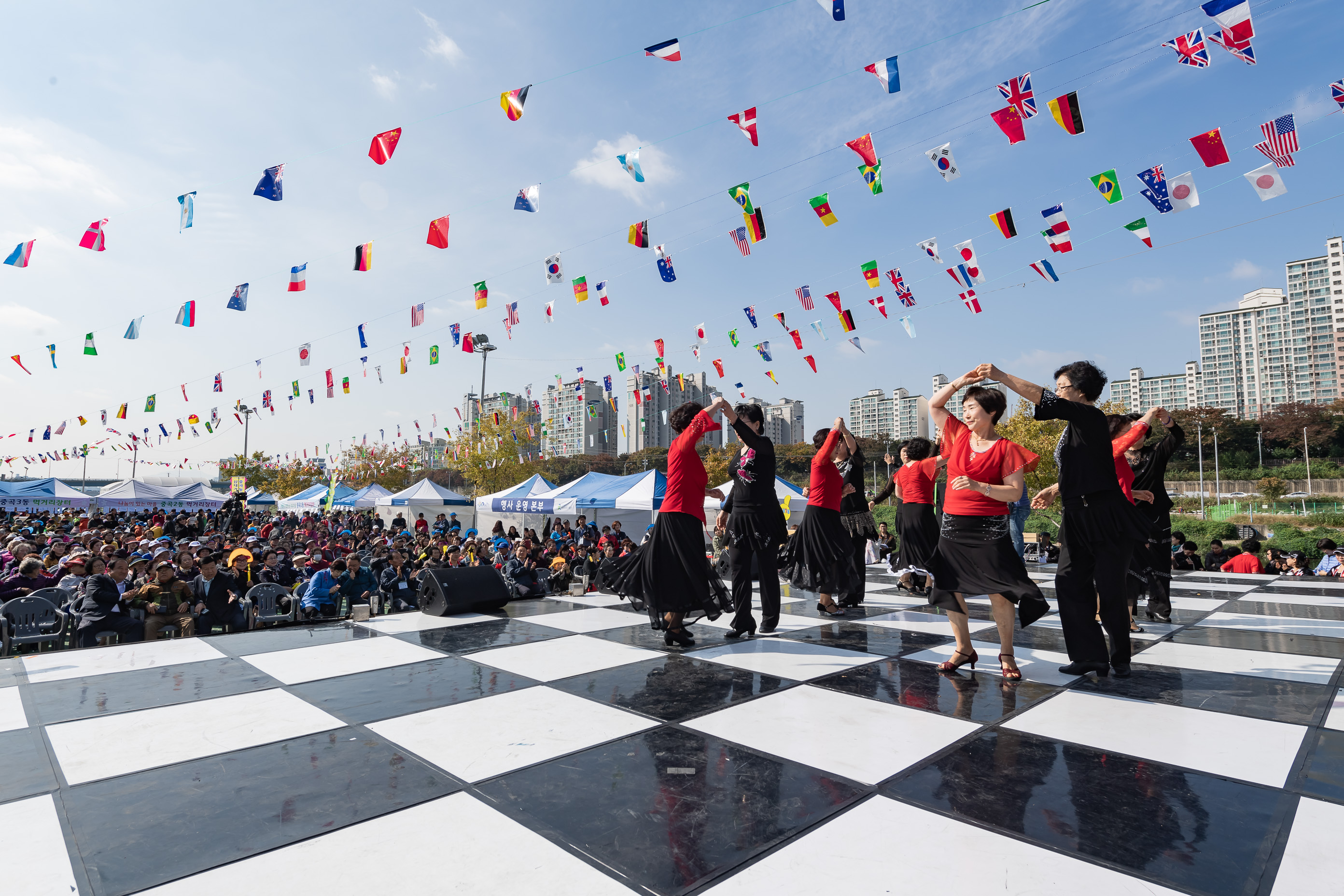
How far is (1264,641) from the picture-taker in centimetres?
467

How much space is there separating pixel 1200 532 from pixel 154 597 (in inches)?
1045

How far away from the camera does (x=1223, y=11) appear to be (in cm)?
641

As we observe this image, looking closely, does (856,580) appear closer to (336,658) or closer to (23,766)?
(336,658)

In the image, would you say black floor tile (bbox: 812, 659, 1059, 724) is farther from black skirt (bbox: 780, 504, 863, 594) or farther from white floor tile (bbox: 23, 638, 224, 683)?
white floor tile (bbox: 23, 638, 224, 683)

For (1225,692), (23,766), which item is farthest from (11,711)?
(1225,692)

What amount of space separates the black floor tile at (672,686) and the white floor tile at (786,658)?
0.40 ft

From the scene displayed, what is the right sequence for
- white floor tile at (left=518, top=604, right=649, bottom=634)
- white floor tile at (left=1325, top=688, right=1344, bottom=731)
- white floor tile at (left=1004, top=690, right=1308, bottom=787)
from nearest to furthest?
1. white floor tile at (left=1004, top=690, right=1308, bottom=787)
2. white floor tile at (left=1325, top=688, right=1344, bottom=731)
3. white floor tile at (left=518, top=604, right=649, bottom=634)

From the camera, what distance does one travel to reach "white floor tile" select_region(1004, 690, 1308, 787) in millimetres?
2439

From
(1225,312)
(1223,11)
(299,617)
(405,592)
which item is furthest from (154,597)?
(1225,312)

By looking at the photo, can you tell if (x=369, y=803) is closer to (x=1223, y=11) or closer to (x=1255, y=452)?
(x=1223, y=11)


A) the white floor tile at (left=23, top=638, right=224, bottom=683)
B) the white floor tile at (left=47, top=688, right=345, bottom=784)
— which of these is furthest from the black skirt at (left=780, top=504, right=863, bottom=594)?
the white floor tile at (left=23, top=638, right=224, bottom=683)

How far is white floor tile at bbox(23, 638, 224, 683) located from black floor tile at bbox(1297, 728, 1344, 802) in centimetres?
539

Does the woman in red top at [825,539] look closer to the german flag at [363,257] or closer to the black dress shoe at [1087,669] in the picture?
the black dress shoe at [1087,669]

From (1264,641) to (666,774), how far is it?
4782 mm
